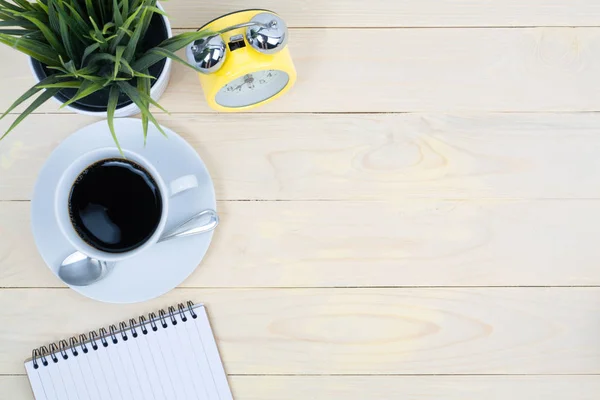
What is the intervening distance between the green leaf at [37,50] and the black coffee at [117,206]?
0.43 feet

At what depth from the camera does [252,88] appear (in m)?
0.76

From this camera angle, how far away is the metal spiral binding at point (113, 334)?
793 millimetres

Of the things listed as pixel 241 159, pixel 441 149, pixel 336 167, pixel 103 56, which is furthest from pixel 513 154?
pixel 103 56

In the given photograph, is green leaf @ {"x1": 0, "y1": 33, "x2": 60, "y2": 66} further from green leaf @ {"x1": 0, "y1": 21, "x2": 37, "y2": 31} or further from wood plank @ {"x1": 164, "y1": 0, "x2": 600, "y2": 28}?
wood plank @ {"x1": 164, "y1": 0, "x2": 600, "y2": 28}

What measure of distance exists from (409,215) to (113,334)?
41cm

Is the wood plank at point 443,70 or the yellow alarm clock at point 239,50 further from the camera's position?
the wood plank at point 443,70

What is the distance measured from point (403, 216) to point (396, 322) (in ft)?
0.46

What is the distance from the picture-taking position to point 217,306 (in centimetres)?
81

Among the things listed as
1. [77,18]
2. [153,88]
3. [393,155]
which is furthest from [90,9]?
[393,155]

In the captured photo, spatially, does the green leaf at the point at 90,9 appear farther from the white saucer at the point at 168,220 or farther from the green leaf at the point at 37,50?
the white saucer at the point at 168,220

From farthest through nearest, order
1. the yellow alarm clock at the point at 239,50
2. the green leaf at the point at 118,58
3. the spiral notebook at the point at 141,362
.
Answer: the spiral notebook at the point at 141,362
the yellow alarm clock at the point at 239,50
the green leaf at the point at 118,58

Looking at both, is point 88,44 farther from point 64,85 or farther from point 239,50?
point 239,50

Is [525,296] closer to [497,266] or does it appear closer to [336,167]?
[497,266]

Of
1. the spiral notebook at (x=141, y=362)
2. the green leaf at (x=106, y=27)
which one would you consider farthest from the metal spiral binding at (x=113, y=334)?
the green leaf at (x=106, y=27)
